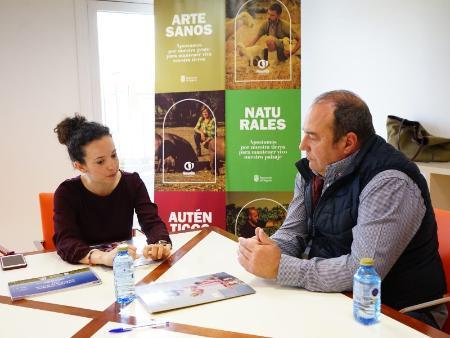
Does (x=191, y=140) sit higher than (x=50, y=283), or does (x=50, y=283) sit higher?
(x=191, y=140)

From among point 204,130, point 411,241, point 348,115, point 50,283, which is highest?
point 348,115

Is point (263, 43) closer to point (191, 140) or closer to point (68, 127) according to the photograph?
point (191, 140)

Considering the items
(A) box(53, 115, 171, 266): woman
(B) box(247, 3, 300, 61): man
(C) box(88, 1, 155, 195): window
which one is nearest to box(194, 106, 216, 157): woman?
(B) box(247, 3, 300, 61): man

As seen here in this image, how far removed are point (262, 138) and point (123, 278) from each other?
6.47 feet

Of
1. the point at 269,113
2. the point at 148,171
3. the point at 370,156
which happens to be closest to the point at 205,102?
the point at 269,113

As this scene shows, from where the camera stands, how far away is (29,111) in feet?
11.2

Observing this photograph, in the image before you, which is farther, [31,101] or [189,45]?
[31,101]

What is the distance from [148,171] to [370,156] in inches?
107

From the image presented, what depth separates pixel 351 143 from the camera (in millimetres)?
1534

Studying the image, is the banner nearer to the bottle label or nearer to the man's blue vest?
the man's blue vest

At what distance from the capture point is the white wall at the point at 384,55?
8.91ft

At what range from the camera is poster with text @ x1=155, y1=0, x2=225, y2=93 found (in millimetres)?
3086

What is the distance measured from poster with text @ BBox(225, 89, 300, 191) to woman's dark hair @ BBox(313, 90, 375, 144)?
62.1 inches

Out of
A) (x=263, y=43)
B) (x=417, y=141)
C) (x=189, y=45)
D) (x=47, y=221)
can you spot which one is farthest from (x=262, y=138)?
(x=47, y=221)
